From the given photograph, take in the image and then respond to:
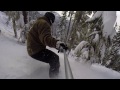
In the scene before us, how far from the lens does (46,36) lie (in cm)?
356

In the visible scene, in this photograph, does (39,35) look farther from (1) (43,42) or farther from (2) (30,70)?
(2) (30,70)

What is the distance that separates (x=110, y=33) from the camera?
14.7 feet

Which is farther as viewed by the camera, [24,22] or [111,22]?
[24,22]

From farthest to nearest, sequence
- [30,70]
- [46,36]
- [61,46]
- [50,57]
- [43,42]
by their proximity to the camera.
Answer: [30,70] → [50,57] → [43,42] → [46,36] → [61,46]

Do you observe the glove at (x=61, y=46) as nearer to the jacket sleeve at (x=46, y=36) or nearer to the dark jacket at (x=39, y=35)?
the jacket sleeve at (x=46, y=36)

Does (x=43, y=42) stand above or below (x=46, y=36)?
below

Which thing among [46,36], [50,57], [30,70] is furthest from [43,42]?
[30,70]

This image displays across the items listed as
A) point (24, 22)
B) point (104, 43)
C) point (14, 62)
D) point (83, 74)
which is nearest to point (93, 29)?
point (104, 43)

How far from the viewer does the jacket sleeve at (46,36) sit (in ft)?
11.5

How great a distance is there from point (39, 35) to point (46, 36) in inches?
9.9

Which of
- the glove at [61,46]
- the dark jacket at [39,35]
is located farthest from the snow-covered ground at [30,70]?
the glove at [61,46]
